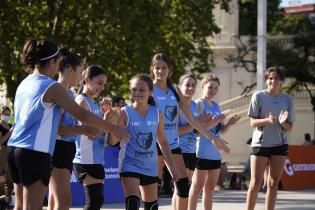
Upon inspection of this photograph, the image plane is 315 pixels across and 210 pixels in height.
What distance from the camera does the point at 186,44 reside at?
30.6 meters

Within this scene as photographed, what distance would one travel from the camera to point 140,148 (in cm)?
828

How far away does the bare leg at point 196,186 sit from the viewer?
34.0 ft

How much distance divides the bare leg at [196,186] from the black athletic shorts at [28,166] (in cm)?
430

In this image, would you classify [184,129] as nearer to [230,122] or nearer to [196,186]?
[230,122]

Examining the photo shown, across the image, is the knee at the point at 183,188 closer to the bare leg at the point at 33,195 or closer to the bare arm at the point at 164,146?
the bare arm at the point at 164,146

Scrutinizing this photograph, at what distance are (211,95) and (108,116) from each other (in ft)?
9.60

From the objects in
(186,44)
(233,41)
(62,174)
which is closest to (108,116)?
(62,174)

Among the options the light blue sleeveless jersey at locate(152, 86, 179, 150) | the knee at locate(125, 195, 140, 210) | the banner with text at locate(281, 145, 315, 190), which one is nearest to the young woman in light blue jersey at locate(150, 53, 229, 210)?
the light blue sleeveless jersey at locate(152, 86, 179, 150)

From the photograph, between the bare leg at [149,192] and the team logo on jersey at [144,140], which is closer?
the team logo on jersey at [144,140]

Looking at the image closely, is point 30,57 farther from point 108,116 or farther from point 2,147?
point 2,147

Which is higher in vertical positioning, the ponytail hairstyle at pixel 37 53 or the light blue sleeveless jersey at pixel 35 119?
the ponytail hairstyle at pixel 37 53

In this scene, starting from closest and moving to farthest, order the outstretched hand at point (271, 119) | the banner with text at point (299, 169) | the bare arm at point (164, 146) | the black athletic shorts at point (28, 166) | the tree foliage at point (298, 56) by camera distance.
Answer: the black athletic shorts at point (28, 166) → the bare arm at point (164, 146) → the outstretched hand at point (271, 119) → the banner with text at point (299, 169) → the tree foliage at point (298, 56)

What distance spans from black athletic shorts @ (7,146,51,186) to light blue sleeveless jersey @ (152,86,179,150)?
3.28 m

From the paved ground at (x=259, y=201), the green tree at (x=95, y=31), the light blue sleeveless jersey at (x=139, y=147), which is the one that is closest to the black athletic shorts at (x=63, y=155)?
the light blue sleeveless jersey at (x=139, y=147)
